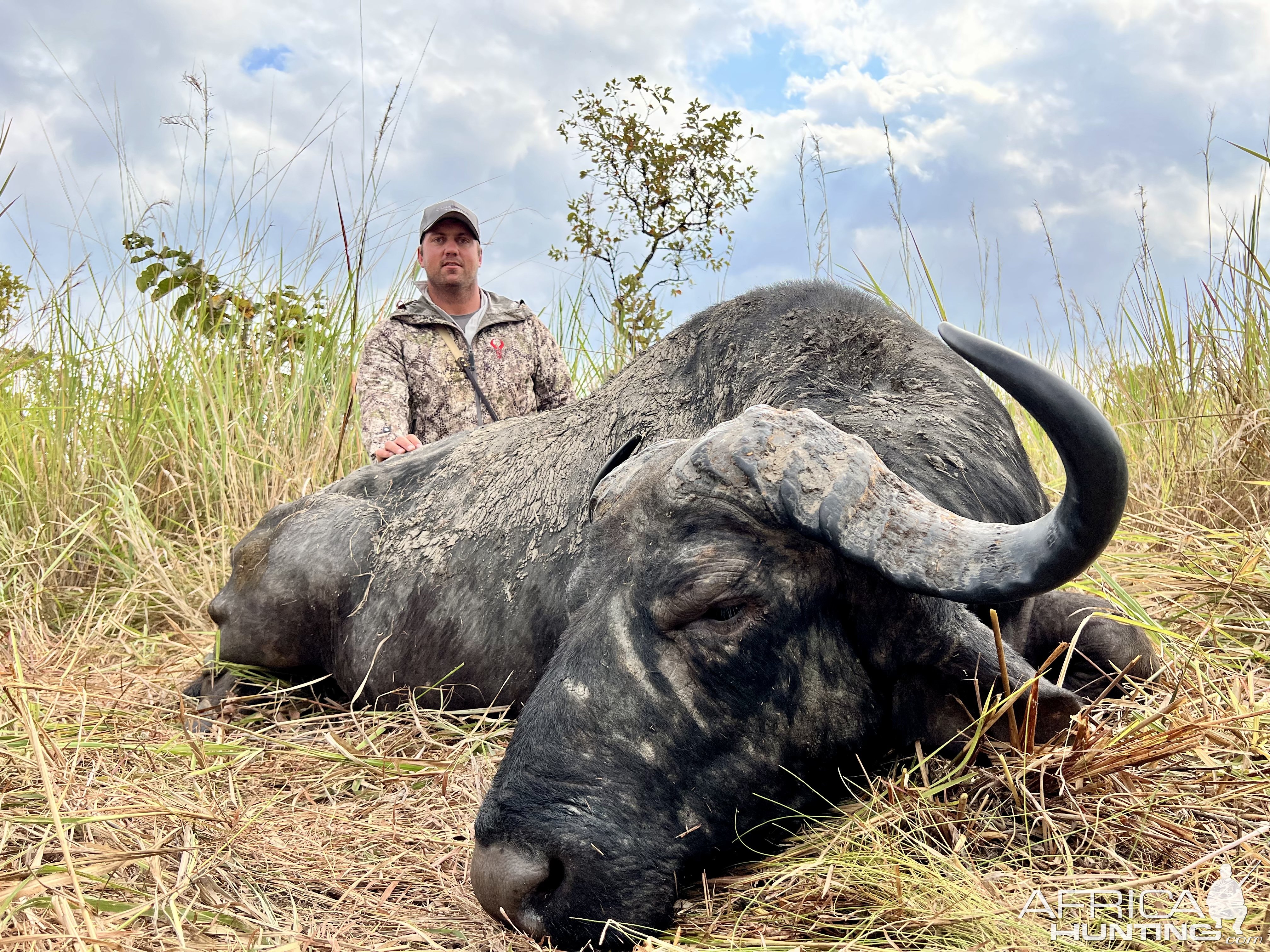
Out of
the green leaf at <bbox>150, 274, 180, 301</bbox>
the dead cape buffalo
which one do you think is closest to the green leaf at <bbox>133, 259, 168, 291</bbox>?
the green leaf at <bbox>150, 274, 180, 301</bbox>

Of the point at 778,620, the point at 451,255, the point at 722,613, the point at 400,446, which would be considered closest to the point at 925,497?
the point at 778,620

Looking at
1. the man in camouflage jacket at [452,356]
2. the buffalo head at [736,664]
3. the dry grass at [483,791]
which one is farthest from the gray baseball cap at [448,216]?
the buffalo head at [736,664]

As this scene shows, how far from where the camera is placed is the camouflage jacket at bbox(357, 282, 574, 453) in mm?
7074

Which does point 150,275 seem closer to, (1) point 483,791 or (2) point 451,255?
(2) point 451,255

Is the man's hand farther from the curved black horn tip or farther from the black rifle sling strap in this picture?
the curved black horn tip

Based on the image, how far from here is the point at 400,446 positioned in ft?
19.9

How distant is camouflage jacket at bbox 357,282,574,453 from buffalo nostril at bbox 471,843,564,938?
4869mm

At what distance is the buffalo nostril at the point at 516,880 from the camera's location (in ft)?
7.48

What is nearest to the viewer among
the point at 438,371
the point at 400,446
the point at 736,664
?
the point at 736,664

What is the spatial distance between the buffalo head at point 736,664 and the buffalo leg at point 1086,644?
3.00ft

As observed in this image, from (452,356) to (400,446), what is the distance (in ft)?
5.09

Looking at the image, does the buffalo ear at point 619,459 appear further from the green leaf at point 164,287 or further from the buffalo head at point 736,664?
the green leaf at point 164,287

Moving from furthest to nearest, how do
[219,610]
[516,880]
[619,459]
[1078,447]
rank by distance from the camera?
[219,610]
[619,459]
[516,880]
[1078,447]

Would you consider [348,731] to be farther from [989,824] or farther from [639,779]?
[989,824]
